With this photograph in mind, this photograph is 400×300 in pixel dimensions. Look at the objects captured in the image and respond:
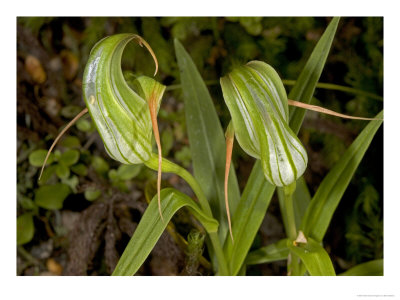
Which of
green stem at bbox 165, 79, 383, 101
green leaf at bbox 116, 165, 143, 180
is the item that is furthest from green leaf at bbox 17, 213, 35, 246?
green stem at bbox 165, 79, 383, 101

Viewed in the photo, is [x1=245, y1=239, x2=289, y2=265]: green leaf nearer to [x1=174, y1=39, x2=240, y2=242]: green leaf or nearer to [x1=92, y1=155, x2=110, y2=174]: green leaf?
[x1=174, y1=39, x2=240, y2=242]: green leaf

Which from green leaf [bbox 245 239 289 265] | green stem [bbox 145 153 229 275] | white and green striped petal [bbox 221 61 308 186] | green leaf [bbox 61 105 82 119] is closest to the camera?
white and green striped petal [bbox 221 61 308 186]

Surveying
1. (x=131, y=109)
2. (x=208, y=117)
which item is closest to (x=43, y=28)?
(x=208, y=117)

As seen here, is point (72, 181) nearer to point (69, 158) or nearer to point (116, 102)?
point (69, 158)

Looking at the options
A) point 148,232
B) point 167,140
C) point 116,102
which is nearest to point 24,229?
point 167,140

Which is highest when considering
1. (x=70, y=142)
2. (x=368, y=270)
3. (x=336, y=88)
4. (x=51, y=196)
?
(x=336, y=88)
